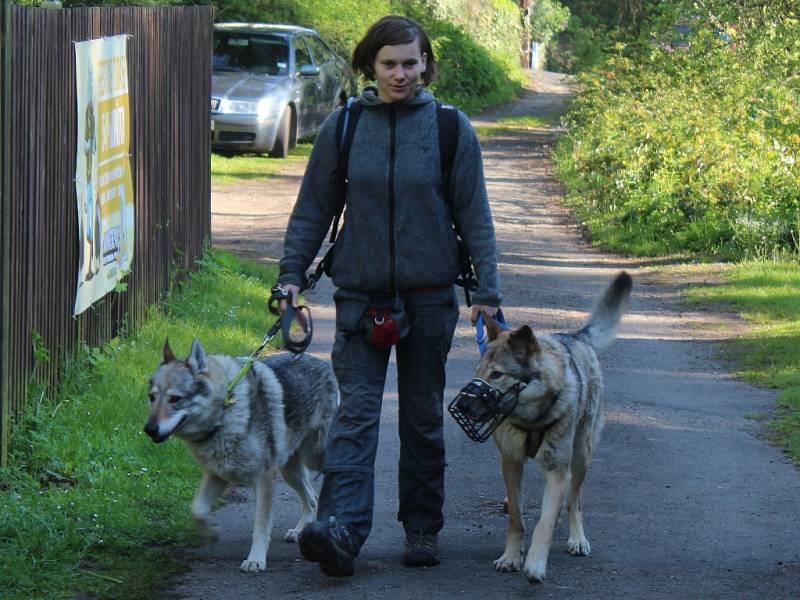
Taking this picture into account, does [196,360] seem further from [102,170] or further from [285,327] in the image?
[102,170]

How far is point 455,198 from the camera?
192 inches

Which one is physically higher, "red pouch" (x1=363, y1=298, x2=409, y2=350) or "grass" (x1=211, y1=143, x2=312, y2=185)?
"red pouch" (x1=363, y1=298, x2=409, y2=350)

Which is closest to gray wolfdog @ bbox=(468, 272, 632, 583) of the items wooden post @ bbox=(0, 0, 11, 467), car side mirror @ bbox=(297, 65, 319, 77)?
wooden post @ bbox=(0, 0, 11, 467)

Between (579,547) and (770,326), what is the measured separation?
553 cm

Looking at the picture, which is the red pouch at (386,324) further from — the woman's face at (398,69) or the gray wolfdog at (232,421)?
the woman's face at (398,69)

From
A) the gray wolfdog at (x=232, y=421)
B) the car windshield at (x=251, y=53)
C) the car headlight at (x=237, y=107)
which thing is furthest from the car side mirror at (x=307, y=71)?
the gray wolfdog at (x=232, y=421)

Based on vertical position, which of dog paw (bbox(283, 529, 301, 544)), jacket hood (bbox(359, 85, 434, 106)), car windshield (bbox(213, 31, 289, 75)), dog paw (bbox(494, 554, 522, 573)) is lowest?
dog paw (bbox(283, 529, 301, 544))

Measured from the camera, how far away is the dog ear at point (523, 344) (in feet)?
15.9

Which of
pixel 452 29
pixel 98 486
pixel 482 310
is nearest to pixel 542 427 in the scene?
pixel 482 310

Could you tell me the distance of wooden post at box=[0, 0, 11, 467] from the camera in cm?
588

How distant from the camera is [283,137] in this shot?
20188 millimetres

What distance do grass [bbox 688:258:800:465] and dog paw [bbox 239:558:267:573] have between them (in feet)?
10.5

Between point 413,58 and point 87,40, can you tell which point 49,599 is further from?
point 87,40

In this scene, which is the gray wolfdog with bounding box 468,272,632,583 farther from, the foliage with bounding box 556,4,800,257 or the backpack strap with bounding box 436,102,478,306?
the foliage with bounding box 556,4,800,257
